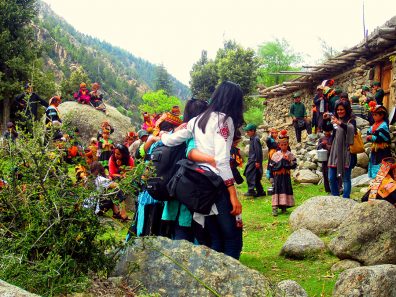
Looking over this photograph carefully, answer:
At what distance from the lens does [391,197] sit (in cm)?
538

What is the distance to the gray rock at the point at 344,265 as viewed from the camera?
4479mm

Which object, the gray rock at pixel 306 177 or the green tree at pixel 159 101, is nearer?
the gray rock at pixel 306 177

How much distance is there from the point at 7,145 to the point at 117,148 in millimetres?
5200

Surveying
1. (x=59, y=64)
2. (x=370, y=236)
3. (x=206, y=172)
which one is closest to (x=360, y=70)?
(x=370, y=236)

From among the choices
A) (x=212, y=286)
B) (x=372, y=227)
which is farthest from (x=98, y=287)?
(x=372, y=227)

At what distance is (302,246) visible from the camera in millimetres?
5113

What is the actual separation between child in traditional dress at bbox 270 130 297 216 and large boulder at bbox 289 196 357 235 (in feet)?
4.64

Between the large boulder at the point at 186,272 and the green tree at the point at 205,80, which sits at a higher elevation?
the green tree at the point at 205,80

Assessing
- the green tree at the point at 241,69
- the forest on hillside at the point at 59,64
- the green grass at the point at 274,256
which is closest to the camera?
the green grass at the point at 274,256

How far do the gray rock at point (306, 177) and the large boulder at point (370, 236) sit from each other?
246 inches

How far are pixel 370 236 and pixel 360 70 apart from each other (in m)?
9.52

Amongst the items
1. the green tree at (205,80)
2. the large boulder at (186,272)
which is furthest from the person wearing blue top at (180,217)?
the green tree at (205,80)

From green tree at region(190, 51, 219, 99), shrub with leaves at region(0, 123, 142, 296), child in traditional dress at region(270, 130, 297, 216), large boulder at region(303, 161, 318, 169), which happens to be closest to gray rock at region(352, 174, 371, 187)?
child in traditional dress at region(270, 130, 297, 216)

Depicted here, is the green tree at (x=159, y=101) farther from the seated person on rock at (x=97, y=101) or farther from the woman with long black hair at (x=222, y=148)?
the woman with long black hair at (x=222, y=148)
